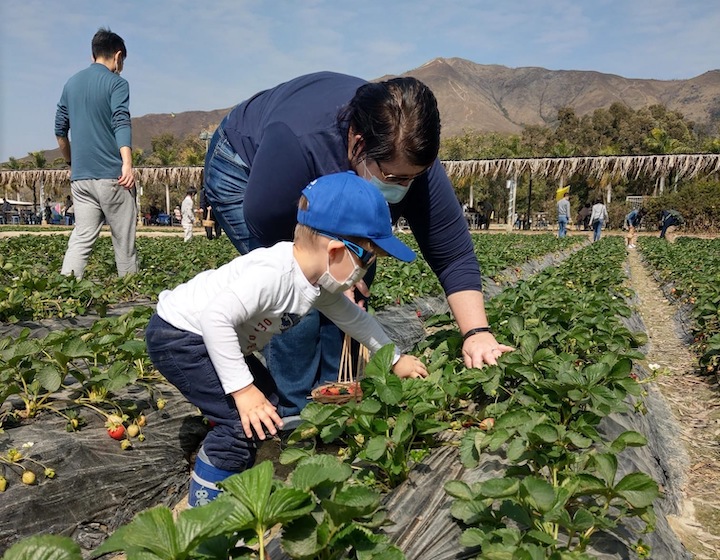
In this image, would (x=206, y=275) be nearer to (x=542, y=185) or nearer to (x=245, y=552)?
(x=245, y=552)

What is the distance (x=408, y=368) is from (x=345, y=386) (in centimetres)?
32

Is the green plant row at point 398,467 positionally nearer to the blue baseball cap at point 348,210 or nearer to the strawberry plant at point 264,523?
the strawberry plant at point 264,523

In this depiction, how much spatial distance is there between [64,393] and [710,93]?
771 ft

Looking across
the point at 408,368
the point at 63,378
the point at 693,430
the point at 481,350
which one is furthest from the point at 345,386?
the point at 693,430

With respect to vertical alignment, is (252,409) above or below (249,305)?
below

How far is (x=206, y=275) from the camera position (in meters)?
2.08

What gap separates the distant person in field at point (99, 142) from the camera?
Answer: 15.5ft

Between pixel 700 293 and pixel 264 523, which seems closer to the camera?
pixel 264 523

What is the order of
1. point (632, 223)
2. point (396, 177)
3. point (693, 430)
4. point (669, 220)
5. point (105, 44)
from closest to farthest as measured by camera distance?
point (396, 177), point (693, 430), point (105, 44), point (669, 220), point (632, 223)

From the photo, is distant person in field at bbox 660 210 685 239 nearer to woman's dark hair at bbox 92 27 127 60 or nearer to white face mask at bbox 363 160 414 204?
woman's dark hair at bbox 92 27 127 60

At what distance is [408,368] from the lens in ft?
7.77

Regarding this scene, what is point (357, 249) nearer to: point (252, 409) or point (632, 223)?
point (252, 409)

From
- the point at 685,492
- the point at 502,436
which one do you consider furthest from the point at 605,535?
the point at 685,492

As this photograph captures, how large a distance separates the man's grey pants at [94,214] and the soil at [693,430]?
4030 mm
